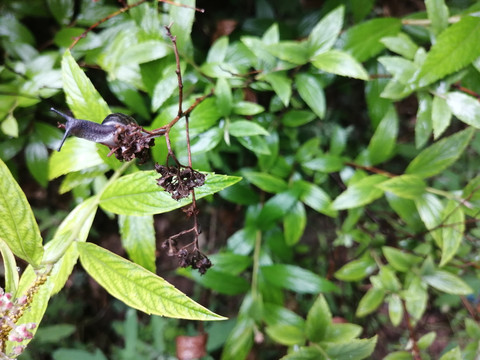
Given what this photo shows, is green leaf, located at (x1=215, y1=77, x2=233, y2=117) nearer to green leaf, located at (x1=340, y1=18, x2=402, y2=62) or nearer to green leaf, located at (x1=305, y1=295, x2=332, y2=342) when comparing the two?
green leaf, located at (x1=340, y1=18, x2=402, y2=62)

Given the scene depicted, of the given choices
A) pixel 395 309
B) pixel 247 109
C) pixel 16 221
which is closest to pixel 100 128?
pixel 16 221

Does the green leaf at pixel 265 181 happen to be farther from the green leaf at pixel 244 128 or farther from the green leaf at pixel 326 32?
the green leaf at pixel 326 32

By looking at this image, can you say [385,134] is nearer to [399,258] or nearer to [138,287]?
[399,258]

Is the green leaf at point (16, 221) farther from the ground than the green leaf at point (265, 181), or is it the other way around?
the green leaf at point (16, 221)

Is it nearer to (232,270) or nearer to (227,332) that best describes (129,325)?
(227,332)

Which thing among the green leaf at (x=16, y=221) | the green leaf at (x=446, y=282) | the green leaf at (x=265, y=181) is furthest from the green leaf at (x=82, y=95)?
the green leaf at (x=446, y=282)

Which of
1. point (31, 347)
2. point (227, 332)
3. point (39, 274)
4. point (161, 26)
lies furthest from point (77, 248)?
point (31, 347)

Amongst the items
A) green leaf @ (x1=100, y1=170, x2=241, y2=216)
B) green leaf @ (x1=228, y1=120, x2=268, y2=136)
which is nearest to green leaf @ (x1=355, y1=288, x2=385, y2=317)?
green leaf @ (x1=228, y1=120, x2=268, y2=136)

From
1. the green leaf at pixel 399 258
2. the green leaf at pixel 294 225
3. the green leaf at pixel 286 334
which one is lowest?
the green leaf at pixel 286 334
